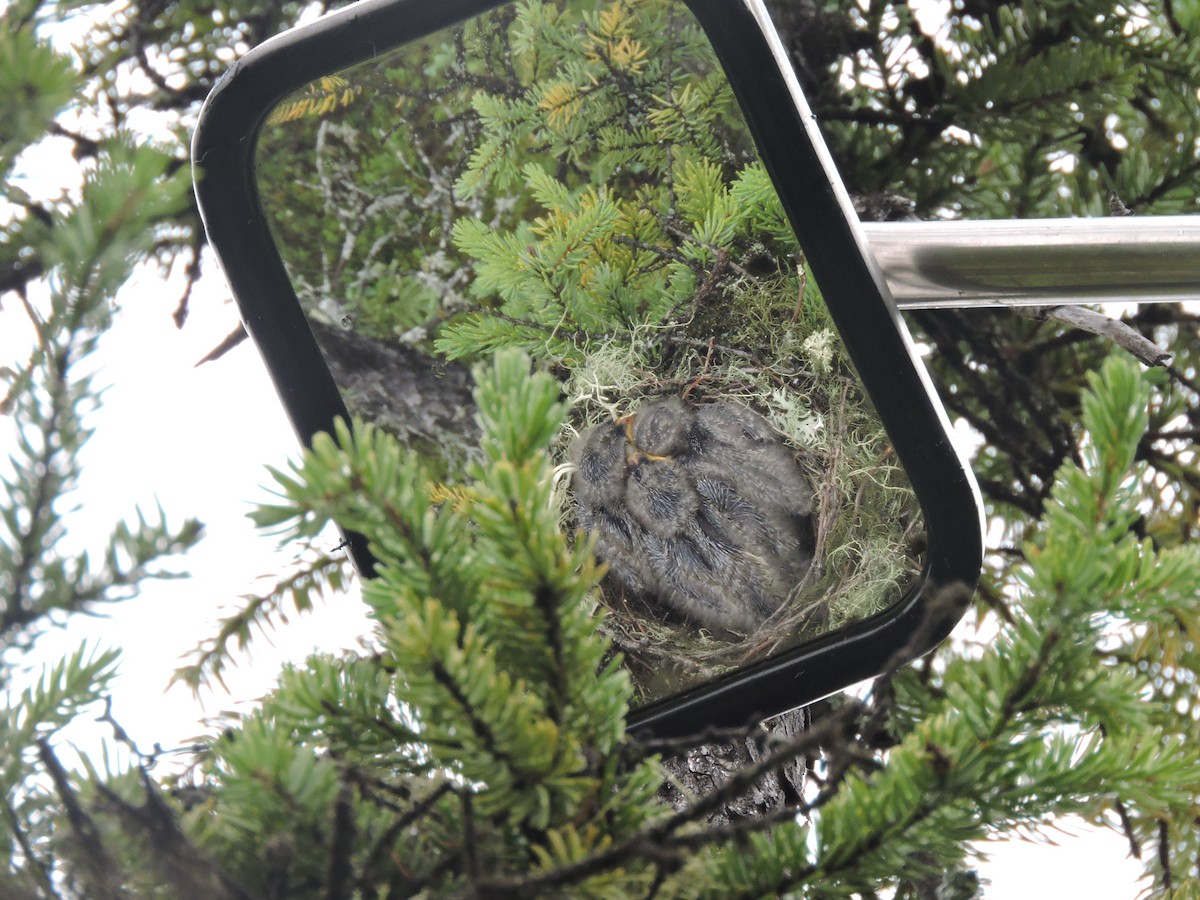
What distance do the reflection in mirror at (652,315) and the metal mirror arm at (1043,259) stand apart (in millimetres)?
76

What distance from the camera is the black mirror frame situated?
540mm

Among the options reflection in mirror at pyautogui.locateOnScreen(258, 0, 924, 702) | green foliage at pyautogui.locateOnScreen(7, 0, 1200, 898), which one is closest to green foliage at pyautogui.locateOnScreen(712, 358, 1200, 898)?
green foliage at pyautogui.locateOnScreen(7, 0, 1200, 898)

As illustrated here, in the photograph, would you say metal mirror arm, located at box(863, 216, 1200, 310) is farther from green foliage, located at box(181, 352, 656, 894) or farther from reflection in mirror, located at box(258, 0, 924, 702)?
green foliage, located at box(181, 352, 656, 894)

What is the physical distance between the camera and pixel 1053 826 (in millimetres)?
403

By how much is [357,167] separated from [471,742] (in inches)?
21.6

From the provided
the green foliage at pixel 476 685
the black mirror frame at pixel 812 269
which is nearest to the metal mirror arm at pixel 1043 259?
the black mirror frame at pixel 812 269

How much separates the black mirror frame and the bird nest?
22 millimetres

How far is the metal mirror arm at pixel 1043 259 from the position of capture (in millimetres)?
499

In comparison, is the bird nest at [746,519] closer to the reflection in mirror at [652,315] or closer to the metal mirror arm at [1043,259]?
the reflection in mirror at [652,315]

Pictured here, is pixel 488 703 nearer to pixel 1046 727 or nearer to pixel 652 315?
pixel 1046 727

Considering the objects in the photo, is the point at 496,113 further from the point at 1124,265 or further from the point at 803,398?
the point at 1124,265

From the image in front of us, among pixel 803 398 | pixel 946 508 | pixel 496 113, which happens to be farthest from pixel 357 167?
pixel 946 508

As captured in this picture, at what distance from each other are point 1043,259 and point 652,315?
0.25 m

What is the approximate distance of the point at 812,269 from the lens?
56 cm
